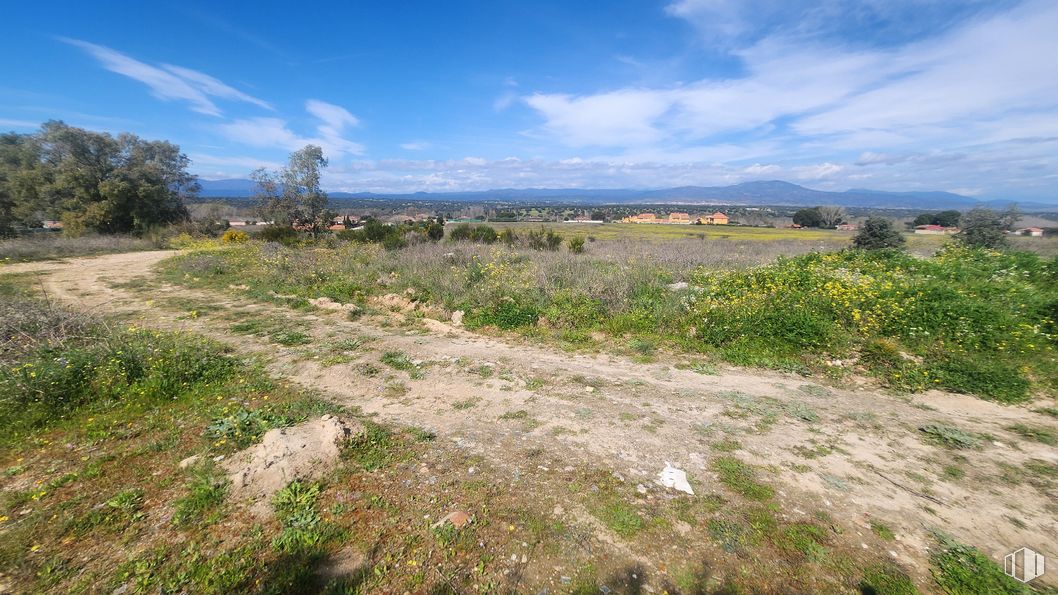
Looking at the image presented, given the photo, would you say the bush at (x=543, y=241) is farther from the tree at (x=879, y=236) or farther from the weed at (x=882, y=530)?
the weed at (x=882, y=530)

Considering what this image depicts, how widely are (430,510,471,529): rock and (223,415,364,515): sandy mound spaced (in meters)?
1.34

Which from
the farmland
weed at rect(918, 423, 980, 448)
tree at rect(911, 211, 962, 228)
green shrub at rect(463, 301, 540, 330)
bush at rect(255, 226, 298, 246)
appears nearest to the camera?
the farmland

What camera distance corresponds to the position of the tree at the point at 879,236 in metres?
21.2

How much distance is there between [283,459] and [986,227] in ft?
95.5

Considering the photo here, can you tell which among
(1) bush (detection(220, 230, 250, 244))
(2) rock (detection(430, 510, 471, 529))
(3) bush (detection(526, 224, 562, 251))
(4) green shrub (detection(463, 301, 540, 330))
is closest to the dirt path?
(2) rock (detection(430, 510, 471, 529))

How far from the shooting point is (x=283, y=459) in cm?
362

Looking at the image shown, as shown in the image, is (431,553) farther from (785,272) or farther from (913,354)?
(785,272)

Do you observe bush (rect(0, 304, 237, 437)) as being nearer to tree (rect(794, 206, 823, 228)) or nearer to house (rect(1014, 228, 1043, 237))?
house (rect(1014, 228, 1043, 237))

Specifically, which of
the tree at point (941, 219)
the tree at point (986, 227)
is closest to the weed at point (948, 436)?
the tree at point (986, 227)

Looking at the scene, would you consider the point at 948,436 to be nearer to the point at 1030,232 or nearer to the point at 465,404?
the point at 465,404

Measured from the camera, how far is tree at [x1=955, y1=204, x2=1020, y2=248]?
1814 cm

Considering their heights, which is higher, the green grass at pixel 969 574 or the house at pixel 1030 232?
the house at pixel 1030 232

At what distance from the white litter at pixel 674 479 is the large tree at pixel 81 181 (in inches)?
1394

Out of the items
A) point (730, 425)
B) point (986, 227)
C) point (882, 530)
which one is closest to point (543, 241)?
point (730, 425)
